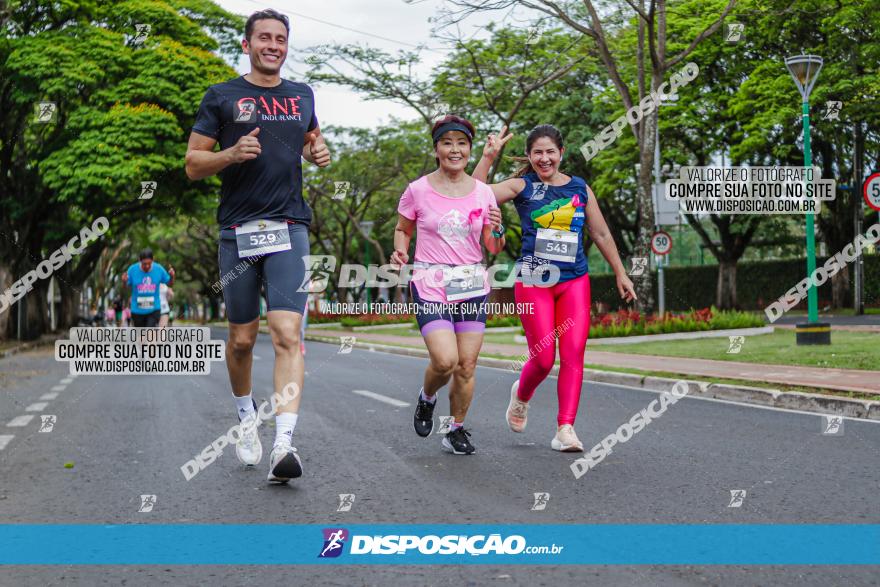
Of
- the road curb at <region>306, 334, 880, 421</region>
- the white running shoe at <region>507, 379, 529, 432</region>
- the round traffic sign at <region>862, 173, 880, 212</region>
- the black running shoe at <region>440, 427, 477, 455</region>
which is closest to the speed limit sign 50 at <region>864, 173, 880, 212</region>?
the round traffic sign at <region>862, 173, 880, 212</region>

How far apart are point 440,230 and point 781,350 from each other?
1039 centimetres

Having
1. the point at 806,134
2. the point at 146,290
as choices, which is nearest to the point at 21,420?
the point at 146,290

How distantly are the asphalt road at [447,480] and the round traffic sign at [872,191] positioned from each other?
359cm

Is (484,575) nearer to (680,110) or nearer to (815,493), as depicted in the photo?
(815,493)

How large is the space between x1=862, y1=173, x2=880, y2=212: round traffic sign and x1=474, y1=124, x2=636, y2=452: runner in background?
603cm

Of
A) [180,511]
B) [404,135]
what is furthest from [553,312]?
[404,135]

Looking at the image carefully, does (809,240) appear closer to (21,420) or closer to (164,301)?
(164,301)

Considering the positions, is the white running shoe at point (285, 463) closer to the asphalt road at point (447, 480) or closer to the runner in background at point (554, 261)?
the asphalt road at point (447, 480)

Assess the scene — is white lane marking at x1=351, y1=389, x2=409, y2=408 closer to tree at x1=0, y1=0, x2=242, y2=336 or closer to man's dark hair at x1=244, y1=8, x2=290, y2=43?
man's dark hair at x1=244, y1=8, x2=290, y2=43

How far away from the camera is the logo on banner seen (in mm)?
3893

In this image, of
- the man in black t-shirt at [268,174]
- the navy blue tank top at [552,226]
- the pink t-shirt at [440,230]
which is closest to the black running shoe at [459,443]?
the pink t-shirt at [440,230]

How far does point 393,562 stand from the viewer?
12.4 ft

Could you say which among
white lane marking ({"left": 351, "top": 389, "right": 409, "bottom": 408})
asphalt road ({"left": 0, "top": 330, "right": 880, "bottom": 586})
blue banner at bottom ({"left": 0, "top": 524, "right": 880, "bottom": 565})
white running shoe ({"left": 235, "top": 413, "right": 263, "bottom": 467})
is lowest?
white lane marking ({"left": 351, "top": 389, "right": 409, "bottom": 408})

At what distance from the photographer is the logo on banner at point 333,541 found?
3893 mm
